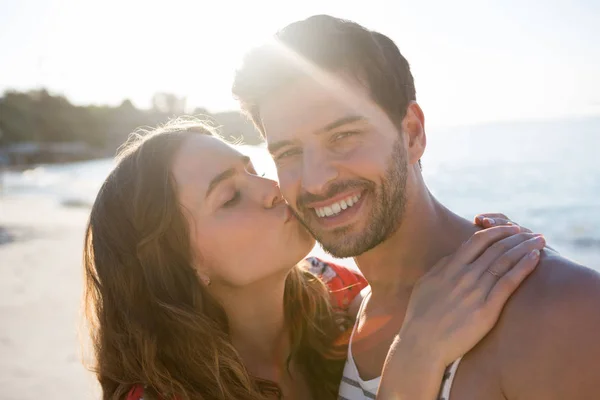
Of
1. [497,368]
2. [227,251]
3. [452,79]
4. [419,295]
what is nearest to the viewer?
[497,368]

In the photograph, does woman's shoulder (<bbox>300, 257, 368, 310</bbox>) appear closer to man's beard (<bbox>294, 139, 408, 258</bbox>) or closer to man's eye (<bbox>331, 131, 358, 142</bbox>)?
man's beard (<bbox>294, 139, 408, 258</bbox>)

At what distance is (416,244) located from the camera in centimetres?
274

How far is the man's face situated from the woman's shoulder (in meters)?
1.08

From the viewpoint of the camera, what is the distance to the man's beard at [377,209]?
8.68 feet

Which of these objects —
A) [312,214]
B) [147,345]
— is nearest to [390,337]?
[312,214]

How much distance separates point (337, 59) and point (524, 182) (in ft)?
60.5

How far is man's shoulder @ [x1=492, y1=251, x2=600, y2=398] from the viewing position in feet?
6.11

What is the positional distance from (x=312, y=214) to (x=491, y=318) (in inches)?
41.5

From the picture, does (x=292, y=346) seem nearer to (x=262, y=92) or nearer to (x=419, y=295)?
(x=419, y=295)

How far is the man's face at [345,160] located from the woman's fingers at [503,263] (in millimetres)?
614

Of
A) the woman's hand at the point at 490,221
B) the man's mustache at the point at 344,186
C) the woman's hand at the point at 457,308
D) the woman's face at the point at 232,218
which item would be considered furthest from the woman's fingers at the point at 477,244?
the woman's face at the point at 232,218

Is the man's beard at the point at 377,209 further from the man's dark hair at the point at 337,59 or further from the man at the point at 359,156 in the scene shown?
the man's dark hair at the point at 337,59

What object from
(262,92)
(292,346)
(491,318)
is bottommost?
(292,346)

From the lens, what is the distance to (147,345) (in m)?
2.85
